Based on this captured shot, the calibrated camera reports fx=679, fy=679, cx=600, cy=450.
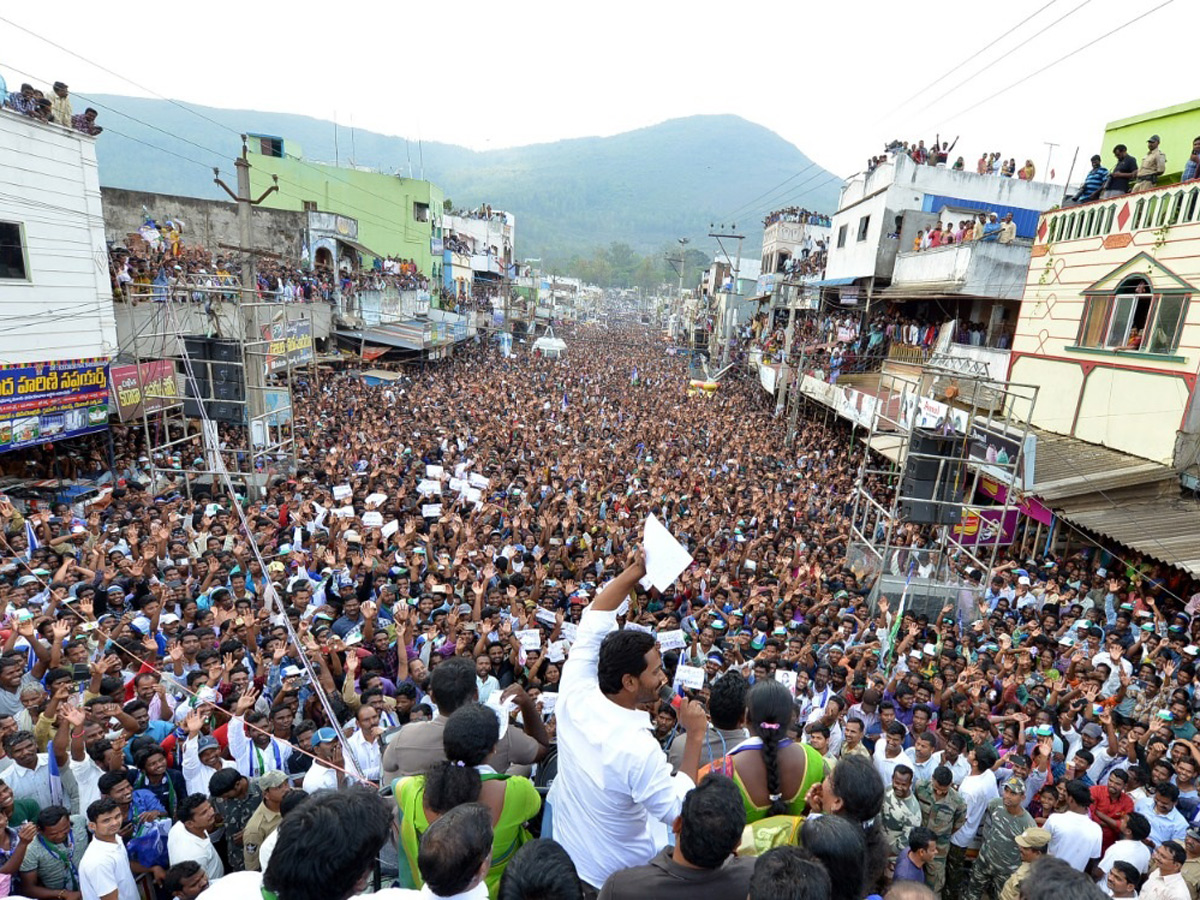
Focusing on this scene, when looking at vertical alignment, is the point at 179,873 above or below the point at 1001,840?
above

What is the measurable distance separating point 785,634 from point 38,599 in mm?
7162

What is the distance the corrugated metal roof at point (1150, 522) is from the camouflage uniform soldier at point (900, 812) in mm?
6050

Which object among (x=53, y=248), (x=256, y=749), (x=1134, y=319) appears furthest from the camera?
(x=53, y=248)

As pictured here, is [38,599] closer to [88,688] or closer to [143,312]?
[88,688]

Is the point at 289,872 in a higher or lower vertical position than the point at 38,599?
higher

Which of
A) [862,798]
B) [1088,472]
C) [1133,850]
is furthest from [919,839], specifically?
[1088,472]

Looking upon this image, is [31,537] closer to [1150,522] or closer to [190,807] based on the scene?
[190,807]

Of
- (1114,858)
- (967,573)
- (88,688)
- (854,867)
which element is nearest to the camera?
(854,867)

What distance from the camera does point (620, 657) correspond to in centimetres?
231

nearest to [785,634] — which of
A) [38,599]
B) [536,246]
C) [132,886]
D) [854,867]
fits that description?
[854,867]

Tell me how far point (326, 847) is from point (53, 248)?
13481mm

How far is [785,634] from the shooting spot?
6.88 meters

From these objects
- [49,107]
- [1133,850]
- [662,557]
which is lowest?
[1133,850]

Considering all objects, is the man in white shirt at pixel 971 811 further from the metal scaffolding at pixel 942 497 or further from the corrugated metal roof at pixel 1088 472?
the corrugated metal roof at pixel 1088 472
